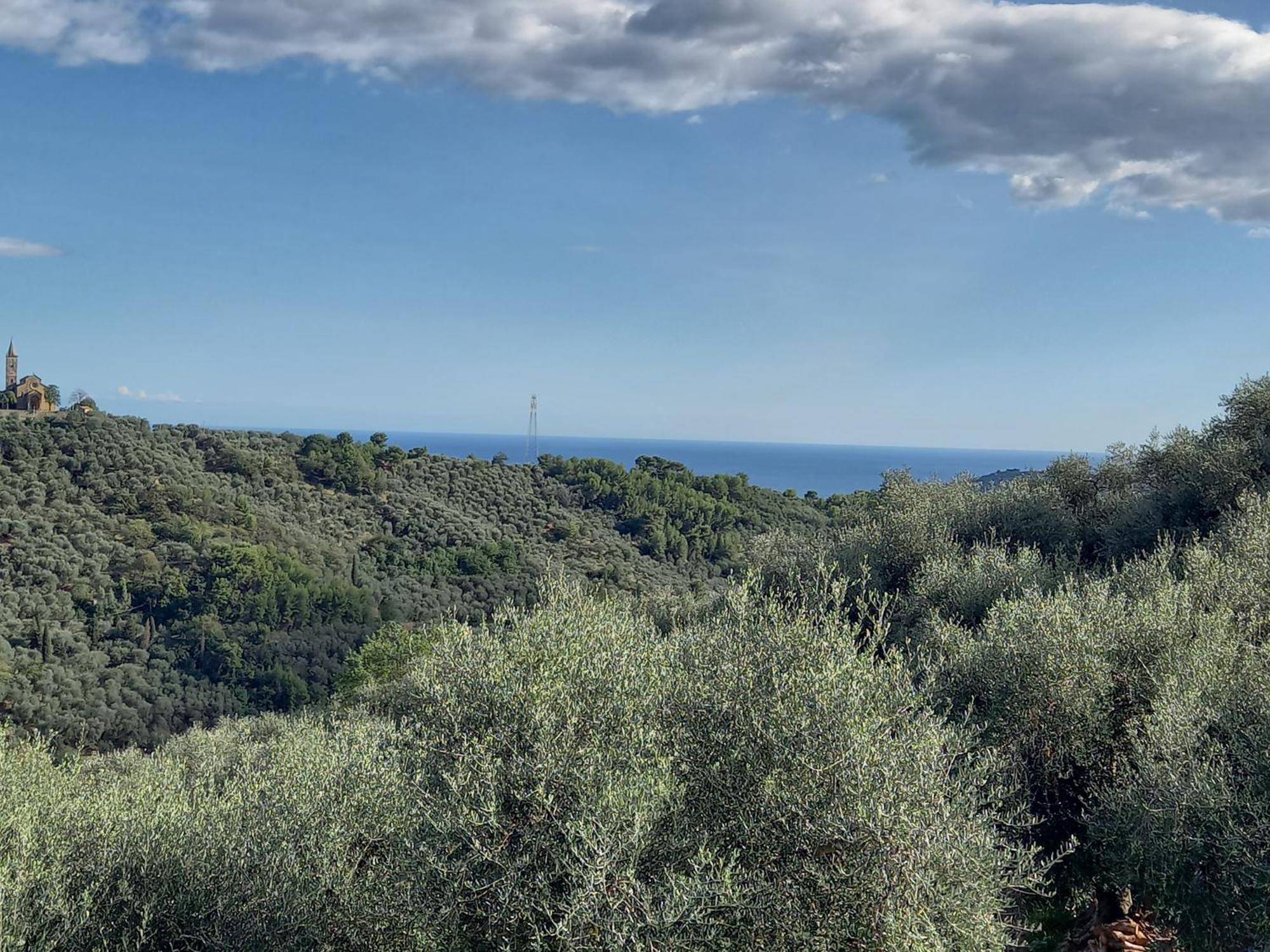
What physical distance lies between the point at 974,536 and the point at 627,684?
61.3ft

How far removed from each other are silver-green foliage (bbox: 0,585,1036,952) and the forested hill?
21595 mm

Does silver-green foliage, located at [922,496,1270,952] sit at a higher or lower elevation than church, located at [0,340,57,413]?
lower

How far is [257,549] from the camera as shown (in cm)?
4919

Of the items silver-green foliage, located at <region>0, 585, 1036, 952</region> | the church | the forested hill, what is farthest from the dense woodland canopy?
the church

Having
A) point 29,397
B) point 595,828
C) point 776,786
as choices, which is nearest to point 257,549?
point 29,397

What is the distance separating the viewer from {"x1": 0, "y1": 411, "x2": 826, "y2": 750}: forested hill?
3994 centimetres

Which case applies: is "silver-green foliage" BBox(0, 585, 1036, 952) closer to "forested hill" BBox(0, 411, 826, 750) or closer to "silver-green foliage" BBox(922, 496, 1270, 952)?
"silver-green foliage" BBox(922, 496, 1270, 952)

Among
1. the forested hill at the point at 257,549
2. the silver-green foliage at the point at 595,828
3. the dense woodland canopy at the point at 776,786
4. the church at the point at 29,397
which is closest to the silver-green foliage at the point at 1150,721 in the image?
the dense woodland canopy at the point at 776,786

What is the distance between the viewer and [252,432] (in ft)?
230

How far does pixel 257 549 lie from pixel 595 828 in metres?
48.3

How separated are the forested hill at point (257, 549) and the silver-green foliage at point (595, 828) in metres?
21.6

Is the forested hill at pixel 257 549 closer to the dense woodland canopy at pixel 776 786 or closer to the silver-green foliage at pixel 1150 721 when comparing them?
the dense woodland canopy at pixel 776 786

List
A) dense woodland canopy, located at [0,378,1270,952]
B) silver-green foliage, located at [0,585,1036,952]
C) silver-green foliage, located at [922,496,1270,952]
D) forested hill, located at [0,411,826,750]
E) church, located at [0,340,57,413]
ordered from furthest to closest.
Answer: church, located at [0,340,57,413] → forested hill, located at [0,411,826,750] → silver-green foliage, located at [922,496,1270,952] → dense woodland canopy, located at [0,378,1270,952] → silver-green foliage, located at [0,585,1036,952]

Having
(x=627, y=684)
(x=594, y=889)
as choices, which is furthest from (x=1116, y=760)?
(x=594, y=889)
